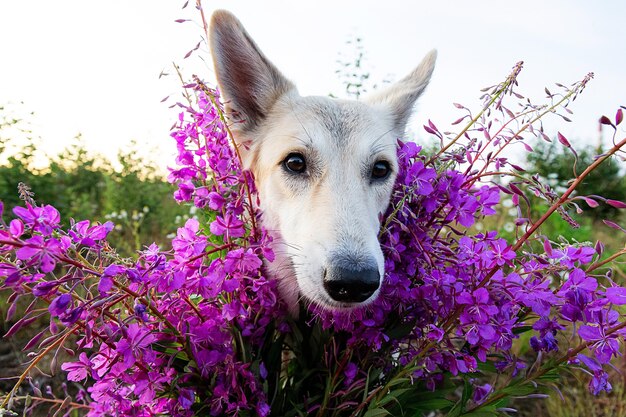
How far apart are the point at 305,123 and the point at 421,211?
2.37ft

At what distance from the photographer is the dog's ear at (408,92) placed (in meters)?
2.60

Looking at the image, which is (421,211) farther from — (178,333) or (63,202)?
(63,202)

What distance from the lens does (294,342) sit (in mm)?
1942

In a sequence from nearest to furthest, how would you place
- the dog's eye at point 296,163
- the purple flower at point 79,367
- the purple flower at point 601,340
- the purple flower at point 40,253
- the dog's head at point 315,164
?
the purple flower at point 40,253, the purple flower at point 601,340, the purple flower at point 79,367, the dog's head at point 315,164, the dog's eye at point 296,163

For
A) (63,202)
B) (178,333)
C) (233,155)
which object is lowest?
(63,202)

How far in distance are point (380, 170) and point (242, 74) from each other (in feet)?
2.69

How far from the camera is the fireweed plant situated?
1452 mm

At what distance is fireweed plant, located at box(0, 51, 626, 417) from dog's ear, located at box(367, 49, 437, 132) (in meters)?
0.76

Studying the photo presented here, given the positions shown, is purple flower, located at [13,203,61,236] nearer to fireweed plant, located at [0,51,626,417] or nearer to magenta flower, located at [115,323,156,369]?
fireweed plant, located at [0,51,626,417]

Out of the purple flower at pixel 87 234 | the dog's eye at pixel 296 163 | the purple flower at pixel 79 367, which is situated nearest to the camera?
the purple flower at pixel 87 234

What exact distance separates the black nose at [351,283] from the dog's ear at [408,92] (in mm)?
1269

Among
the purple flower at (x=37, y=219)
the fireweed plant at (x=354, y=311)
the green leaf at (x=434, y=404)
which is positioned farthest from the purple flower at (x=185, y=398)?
the green leaf at (x=434, y=404)

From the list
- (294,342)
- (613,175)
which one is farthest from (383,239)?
(613,175)

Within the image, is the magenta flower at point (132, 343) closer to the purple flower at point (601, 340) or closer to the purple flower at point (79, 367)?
the purple flower at point (79, 367)
